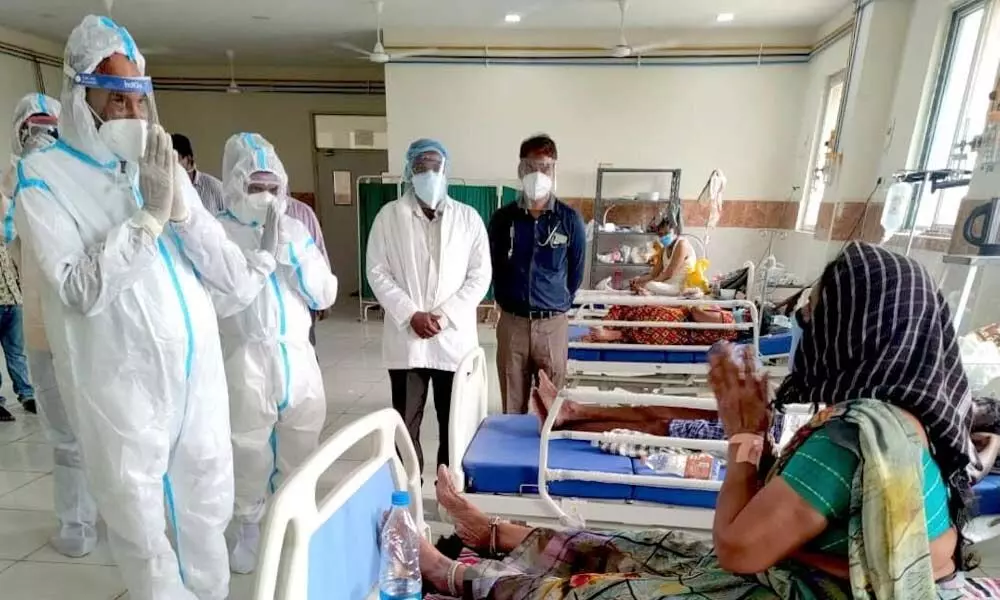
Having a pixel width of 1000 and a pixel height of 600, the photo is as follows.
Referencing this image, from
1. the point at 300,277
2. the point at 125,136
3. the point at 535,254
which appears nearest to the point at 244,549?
the point at 300,277

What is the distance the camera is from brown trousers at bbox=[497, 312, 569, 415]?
2.81 meters

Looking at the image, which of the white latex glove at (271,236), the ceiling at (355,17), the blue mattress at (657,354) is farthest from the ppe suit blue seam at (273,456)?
the ceiling at (355,17)

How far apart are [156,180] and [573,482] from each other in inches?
64.2

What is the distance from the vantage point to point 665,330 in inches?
140

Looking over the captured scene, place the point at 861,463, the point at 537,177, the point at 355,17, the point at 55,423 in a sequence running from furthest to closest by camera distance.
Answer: the point at 355,17
the point at 537,177
the point at 55,423
the point at 861,463

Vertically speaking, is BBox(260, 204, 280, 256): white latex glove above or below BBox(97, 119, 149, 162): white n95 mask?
below

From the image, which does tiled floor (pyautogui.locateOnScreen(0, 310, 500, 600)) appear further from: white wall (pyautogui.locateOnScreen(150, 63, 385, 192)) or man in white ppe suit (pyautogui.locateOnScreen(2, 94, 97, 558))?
white wall (pyautogui.locateOnScreen(150, 63, 385, 192))

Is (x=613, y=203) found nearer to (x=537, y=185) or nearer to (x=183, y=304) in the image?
(x=537, y=185)

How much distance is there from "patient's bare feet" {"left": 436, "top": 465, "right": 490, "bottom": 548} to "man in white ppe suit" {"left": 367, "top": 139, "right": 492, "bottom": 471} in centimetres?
63

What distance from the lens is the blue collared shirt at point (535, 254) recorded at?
276 centimetres

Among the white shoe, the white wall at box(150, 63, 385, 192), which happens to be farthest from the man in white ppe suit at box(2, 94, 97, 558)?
the white wall at box(150, 63, 385, 192)

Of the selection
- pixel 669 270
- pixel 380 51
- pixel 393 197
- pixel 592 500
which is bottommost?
pixel 592 500

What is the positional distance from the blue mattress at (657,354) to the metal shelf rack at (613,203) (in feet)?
9.40

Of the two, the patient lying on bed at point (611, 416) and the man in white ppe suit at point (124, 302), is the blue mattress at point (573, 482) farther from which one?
the man in white ppe suit at point (124, 302)
